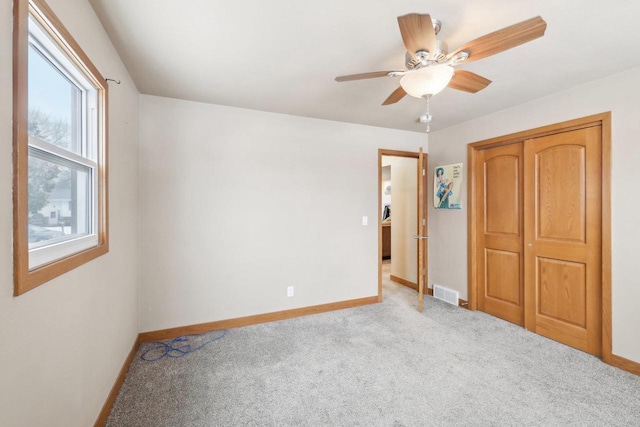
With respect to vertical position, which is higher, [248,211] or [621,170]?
[621,170]

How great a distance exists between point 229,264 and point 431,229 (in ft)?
9.26

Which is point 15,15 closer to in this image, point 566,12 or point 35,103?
point 35,103

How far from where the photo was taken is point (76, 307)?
1.34m

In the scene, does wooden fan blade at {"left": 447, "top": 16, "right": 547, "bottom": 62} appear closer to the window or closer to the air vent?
the window

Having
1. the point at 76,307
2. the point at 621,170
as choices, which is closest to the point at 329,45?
the point at 76,307

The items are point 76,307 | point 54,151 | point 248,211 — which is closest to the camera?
point 54,151

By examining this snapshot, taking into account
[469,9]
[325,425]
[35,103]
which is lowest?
A: [325,425]

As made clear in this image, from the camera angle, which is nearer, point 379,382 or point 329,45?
point 329,45

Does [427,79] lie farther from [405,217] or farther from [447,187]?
[405,217]

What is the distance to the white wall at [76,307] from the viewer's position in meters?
0.86

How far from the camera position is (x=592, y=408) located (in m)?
1.83

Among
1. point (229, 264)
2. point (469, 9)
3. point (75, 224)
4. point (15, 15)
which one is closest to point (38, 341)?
point (75, 224)

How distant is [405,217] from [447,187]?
100 cm

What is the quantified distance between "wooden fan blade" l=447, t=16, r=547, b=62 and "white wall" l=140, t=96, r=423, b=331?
2077mm
